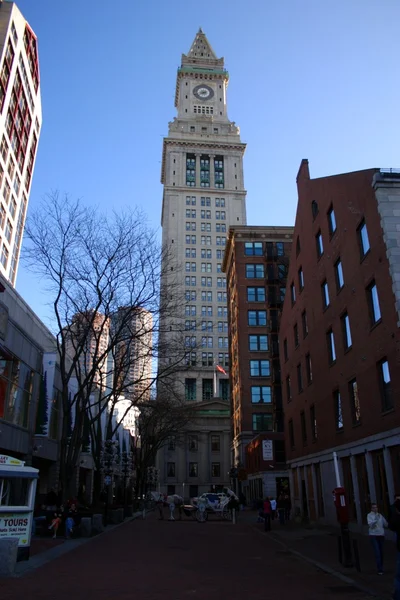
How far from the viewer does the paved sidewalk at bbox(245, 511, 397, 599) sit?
10.6 m

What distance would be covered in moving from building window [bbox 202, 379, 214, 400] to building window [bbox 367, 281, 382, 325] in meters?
86.2

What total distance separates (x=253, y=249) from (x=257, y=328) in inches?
419

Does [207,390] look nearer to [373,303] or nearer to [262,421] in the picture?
[262,421]

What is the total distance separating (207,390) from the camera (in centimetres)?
10544

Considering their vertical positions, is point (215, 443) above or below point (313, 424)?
above

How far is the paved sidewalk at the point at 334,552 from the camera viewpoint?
10.6 m

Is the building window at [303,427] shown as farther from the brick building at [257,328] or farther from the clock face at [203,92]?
the clock face at [203,92]

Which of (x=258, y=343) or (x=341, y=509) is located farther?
(x=258, y=343)

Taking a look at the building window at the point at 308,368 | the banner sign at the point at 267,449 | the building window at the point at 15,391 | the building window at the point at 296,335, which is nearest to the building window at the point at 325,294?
the building window at the point at 308,368

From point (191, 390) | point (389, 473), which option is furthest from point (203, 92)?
point (389, 473)

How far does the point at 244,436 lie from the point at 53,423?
29738 millimetres

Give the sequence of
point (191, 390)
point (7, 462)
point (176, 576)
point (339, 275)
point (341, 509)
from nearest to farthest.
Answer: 1. point (176, 576)
2. point (341, 509)
3. point (7, 462)
4. point (339, 275)
5. point (191, 390)

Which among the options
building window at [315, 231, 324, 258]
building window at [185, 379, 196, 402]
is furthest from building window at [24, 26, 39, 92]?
building window at [185, 379, 196, 402]

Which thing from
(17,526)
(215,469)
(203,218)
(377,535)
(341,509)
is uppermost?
(203,218)
